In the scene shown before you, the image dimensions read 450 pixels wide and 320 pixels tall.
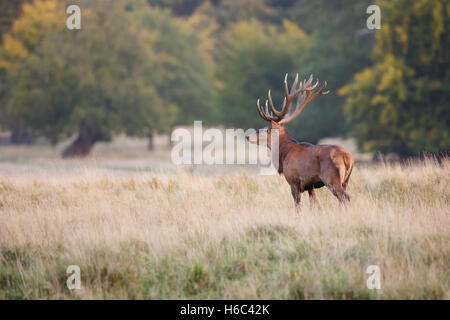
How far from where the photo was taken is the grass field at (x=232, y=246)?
5.65m

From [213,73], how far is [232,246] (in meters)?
34.3

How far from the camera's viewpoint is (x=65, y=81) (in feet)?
99.7

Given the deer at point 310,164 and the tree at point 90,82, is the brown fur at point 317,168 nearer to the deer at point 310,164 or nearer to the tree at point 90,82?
the deer at point 310,164

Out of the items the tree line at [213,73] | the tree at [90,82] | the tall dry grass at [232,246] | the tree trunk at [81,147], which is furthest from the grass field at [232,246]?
the tree trunk at [81,147]

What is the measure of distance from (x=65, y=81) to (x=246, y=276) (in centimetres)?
2677

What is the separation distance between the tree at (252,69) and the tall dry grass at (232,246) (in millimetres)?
25986

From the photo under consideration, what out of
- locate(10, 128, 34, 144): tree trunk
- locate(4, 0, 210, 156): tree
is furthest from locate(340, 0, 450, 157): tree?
locate(10, 128, 34, 144): tree trunk

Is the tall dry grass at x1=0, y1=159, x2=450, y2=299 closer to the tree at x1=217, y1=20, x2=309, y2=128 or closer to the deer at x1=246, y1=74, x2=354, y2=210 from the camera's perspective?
the deer at x1=246, y1=74, x2=354, y2=210

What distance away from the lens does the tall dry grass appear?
566 centimetres

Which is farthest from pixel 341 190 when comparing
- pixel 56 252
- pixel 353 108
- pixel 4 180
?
pixel 353 108

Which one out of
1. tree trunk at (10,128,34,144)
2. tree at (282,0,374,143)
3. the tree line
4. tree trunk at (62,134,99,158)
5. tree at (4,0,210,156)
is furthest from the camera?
tree trunk at (10,128,34,144)

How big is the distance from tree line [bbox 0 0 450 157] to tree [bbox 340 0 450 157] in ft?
0.16
